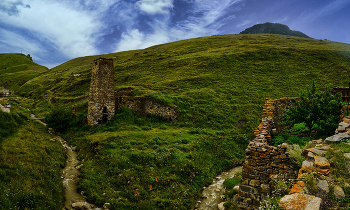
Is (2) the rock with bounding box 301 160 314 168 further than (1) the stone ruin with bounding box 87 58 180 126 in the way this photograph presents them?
No

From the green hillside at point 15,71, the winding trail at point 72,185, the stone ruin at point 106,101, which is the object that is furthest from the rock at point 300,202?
the green hillside at point 15,71

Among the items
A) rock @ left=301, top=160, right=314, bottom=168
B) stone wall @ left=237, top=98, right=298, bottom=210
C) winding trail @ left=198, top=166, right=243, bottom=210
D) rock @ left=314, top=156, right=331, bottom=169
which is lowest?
winding trail @ left=198, top=166, right=243, bottom=210

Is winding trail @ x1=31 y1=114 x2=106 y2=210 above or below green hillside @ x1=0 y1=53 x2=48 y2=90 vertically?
below

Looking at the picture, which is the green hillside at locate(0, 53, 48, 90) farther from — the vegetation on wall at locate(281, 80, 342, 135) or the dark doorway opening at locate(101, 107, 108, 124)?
Result: the vegetation on wall at locate(281, 80, 342, 135)

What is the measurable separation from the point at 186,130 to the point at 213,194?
344 inches

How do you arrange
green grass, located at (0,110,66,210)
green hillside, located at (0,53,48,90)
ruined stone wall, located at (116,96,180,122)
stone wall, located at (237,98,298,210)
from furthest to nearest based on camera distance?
1. green hillside, located at (0,53,48,90)
2. ruined stone wall, located at (116,96,180,122)
3. green grass, located at (0,110,66,210)
4. stone wall, located at (237,98,298,210)

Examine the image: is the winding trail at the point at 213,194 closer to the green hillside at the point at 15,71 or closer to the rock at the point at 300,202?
the rock at the point at 300,202


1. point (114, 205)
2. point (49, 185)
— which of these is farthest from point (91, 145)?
point (114, 205)

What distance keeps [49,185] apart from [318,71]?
49.4 m

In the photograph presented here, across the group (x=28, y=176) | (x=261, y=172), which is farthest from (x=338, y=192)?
(x=28, y=176)

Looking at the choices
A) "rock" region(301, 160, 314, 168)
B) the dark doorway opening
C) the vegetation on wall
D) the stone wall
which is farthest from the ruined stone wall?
"rock" region(301, 160, 314, 168)

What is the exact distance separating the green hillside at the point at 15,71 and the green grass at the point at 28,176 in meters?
89.9

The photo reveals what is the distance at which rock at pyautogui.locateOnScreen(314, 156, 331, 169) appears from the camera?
496cm

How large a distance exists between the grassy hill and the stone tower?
1252 millimetres
